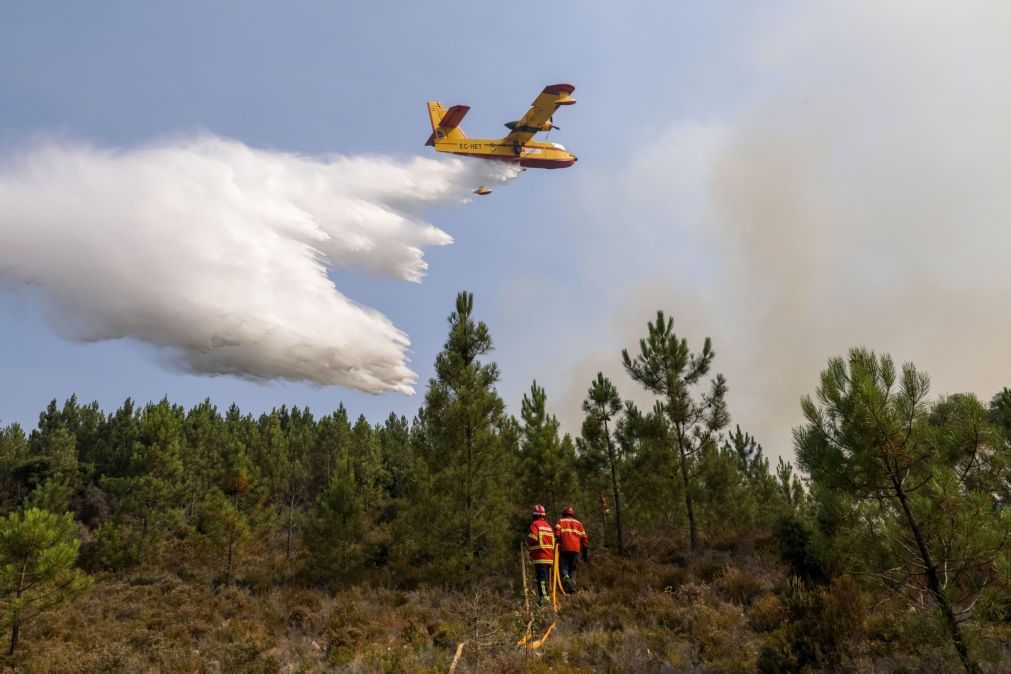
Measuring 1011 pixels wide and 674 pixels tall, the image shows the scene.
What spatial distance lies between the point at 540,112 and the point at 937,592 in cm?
2841

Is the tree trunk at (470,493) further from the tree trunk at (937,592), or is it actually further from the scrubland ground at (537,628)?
the tree trunk at (937,592)

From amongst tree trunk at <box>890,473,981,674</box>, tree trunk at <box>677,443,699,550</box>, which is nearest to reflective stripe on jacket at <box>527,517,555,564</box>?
tree trunk at <box>890,473,981,674</box>

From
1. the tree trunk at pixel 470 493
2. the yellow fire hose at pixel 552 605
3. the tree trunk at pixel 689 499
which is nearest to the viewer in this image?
the yellow fire hose at pixel 552 605

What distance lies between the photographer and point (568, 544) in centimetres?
1253

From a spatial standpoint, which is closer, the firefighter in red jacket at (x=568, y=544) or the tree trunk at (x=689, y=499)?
the firefighter in red jacket at (x=568, y=544)

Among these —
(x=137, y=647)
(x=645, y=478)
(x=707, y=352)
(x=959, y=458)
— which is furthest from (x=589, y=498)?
(x=959, y=458)

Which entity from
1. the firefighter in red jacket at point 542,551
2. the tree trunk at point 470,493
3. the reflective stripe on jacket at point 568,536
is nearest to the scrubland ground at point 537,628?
the firefighter in red jacket at point 542,551

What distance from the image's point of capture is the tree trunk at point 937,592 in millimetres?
5441

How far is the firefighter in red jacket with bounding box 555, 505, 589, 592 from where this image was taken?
12523mm

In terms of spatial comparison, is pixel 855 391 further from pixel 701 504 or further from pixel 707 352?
pixel 701 504

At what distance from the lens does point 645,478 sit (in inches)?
715

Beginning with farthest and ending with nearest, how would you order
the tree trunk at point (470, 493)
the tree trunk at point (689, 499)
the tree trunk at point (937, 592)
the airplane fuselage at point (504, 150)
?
the airplane fuselage at point (504, 150) < the tree trunk at point (689, 499) < the tree trunk at point (470, 493) < the tree trunk at point (937, 592)

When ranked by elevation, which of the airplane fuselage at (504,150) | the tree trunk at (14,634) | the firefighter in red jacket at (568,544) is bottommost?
the tree trunk at (14,634)

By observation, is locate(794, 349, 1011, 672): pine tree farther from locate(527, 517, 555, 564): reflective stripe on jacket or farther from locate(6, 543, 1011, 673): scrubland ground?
locate(527, 517, 555, 564): reflective stripe on jacket
